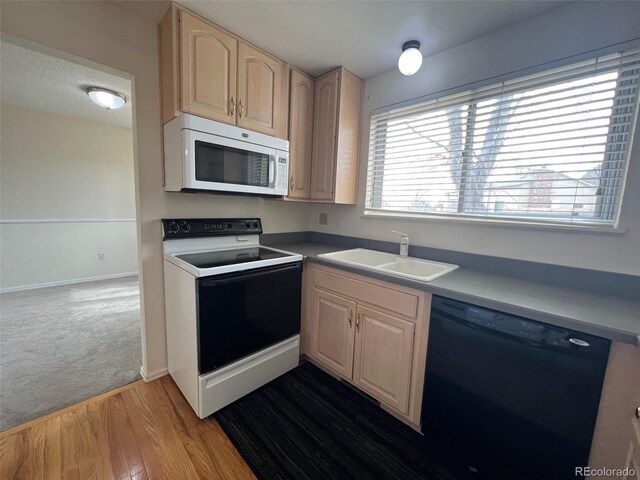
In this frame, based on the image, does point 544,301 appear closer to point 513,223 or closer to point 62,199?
point 513,223

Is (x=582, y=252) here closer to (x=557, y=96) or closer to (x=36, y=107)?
(x=557, y=96)

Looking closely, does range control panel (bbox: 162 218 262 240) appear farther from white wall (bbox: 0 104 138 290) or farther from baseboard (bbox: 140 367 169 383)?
white wall (bbox: 0 104 138 290)

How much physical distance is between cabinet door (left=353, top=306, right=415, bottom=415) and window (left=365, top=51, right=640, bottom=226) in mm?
918

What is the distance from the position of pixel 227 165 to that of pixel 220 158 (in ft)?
0.19

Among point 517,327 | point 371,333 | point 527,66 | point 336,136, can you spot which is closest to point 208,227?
point 336,136

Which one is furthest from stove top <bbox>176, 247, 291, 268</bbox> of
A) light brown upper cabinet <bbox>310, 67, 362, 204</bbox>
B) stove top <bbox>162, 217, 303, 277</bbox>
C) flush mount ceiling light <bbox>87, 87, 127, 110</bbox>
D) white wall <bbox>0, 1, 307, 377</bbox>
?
flush mount ceiling light <bbox>87, 87, 127, 110</bbox>

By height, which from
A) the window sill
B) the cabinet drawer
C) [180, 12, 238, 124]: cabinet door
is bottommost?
the cabinet drawer

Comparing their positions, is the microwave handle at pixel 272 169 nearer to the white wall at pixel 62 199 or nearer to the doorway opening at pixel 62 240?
the doorway opening at pixel 62 240

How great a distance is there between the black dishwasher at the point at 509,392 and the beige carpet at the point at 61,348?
6.85ft

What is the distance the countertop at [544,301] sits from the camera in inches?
35.8

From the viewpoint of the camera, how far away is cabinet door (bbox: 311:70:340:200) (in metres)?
2.09

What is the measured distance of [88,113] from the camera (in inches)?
138

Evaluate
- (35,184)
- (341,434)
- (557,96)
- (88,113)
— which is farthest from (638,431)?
(35,184)

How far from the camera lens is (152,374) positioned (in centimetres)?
183
